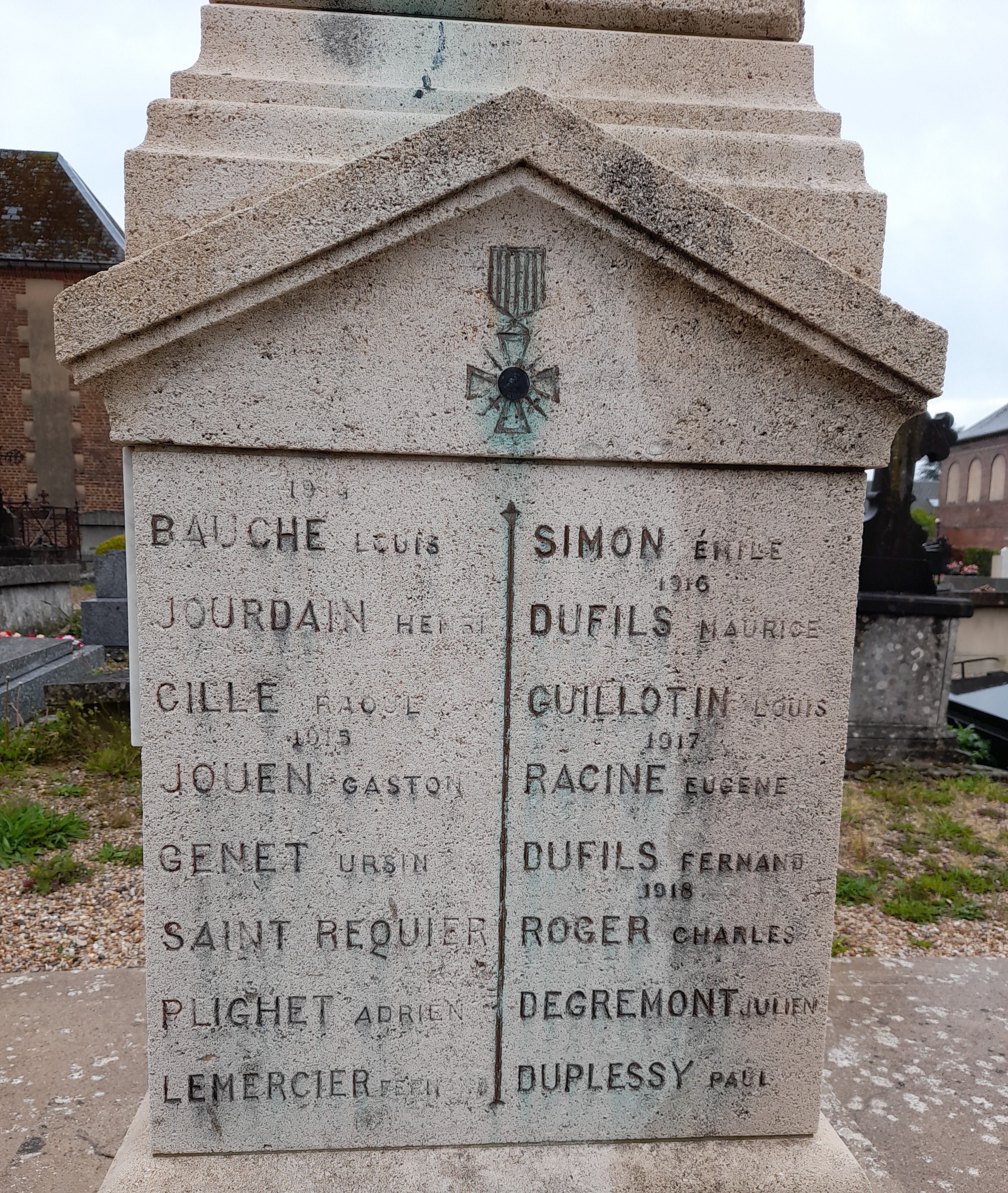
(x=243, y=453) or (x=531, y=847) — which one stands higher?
(x=243, y=453)

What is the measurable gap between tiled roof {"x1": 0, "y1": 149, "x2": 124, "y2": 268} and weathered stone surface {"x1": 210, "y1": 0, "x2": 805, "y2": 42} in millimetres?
22451

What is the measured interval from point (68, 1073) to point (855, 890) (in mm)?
3902

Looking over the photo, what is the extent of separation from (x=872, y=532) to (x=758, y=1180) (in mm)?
6702

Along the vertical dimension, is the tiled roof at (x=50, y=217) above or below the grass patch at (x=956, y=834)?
above

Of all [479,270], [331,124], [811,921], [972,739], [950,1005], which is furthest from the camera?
[972,739]

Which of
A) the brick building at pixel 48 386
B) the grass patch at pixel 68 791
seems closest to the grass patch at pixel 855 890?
the grass patch at pixel 68 791

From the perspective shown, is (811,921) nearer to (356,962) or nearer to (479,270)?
(356,962)

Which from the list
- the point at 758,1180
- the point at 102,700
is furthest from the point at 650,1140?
the point at 102,700

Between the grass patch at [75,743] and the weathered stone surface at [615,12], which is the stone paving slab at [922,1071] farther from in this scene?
the grass patch at [75,743]

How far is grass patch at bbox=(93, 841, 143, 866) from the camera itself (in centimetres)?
488

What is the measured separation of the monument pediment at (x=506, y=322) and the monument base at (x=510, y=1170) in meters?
1.83

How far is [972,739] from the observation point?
753 centimetres

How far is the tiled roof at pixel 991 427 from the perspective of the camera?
40.8 meters

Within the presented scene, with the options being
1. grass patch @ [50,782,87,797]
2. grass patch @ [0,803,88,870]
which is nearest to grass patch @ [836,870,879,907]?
grass patch @ [0,803,88,870]
